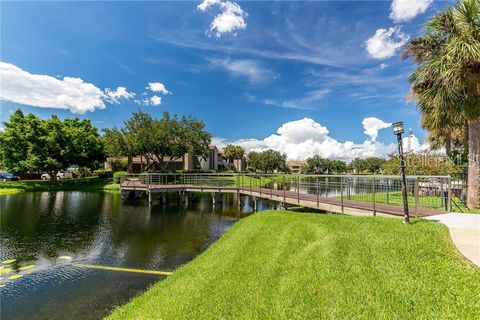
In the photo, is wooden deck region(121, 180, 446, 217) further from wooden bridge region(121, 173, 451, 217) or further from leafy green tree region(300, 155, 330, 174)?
leafy green tree region(300, 155, 330, 174)

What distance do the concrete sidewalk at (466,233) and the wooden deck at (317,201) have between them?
101 cm

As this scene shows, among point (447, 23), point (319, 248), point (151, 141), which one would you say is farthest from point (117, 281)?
point (151, 141)

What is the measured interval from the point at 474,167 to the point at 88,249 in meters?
15.3

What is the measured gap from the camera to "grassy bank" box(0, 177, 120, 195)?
1166 inches

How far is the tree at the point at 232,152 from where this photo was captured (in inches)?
2796

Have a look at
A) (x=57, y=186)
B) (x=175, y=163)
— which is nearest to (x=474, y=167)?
(x=57, y=186)

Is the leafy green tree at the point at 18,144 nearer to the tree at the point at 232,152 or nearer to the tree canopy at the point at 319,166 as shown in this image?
the tree at the point at 232,152

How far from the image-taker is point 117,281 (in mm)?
7094

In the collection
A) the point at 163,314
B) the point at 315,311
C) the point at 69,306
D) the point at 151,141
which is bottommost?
the point at 69,306

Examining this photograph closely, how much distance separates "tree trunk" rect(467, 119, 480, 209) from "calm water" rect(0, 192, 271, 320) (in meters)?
10.5

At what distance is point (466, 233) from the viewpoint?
18.5 feet

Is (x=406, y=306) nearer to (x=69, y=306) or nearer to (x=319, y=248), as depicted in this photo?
(x=319, y=248)

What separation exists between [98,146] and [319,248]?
40.7 meters

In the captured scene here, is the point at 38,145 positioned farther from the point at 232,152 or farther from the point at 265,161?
the point at 265,161
